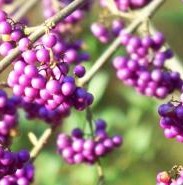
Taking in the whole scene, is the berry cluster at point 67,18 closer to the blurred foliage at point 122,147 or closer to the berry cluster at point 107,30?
the berry cluster at point 107,30

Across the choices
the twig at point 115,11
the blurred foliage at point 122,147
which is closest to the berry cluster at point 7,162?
the twig at point 115,11

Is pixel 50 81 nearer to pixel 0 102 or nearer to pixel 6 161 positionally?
pixel 6 161

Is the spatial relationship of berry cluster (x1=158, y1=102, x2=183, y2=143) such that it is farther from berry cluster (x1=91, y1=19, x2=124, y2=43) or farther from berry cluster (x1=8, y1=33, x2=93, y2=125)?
berry cluster (x1=91, y1=19, x2=124, y2=43)

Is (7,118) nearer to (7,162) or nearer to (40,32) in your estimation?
(7,162)

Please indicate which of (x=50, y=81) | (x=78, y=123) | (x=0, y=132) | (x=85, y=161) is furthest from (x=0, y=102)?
(x=78, y=123)

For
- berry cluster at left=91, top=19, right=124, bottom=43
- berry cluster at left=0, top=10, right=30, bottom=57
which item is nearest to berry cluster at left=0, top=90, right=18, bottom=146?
berry cluster at left=0, top=10, right=30, bottom=57

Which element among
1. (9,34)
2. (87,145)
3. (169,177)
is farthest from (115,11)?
(169,177)

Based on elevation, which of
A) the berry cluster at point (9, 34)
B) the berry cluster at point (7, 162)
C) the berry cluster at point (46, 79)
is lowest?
the berry cluster at point (7, 162)
